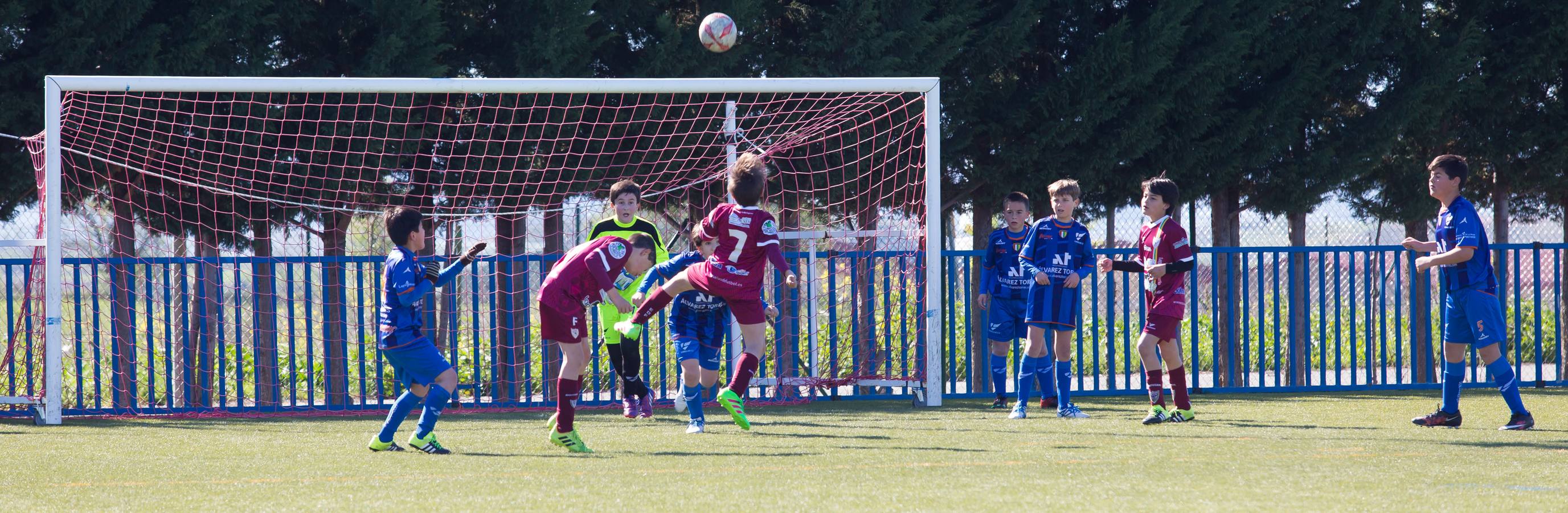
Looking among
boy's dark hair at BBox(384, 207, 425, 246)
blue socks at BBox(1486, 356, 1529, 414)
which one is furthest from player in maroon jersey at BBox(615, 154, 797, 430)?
blue socks at BBox(1486, 356, 1529, 414)

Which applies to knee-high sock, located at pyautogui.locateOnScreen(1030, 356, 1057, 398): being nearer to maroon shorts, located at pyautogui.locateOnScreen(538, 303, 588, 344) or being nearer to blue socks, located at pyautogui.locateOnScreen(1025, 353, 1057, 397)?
blue socks, located at pyautogui.locateOnScreen(1025, 353, 1057, 397)

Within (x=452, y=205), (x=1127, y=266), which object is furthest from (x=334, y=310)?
(x=1127, y=266)

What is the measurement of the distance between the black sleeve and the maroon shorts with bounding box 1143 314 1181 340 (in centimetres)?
25

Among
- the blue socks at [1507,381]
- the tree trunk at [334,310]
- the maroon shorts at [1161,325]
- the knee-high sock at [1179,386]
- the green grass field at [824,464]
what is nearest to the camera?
the green grass field at [824,464]

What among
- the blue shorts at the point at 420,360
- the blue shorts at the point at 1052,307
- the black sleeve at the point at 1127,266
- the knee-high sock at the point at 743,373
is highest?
the black sleeve at the point at 1127,266

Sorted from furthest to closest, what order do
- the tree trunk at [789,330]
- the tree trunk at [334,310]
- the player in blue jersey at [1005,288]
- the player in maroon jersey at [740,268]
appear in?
the tree trunk at [334,310], the tree trunk at [789,330], the player in blue jersey at [1005,288], the player in maroon jersey at [740,268]

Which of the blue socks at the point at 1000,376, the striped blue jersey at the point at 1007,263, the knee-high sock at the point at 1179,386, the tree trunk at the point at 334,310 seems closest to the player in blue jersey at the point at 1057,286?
the striped blue jersey at the point at 1007,263

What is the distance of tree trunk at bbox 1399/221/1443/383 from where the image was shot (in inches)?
359

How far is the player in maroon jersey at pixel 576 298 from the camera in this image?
5.75 m

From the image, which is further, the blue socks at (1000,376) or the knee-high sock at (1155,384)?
the blue socks at (1000,376)

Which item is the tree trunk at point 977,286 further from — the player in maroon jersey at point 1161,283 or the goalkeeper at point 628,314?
the goalkeeper at point 628,314

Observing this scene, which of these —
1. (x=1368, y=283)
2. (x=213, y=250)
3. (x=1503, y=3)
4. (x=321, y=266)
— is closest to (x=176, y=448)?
(x=321, y=266)

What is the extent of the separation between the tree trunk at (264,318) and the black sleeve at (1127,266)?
5.17 metres

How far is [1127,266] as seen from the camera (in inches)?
263
